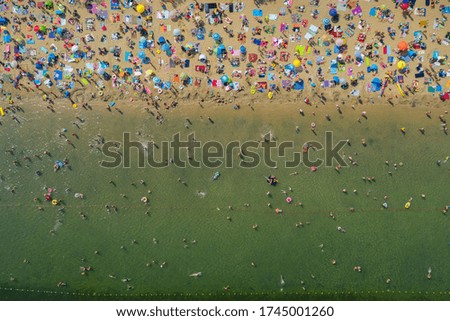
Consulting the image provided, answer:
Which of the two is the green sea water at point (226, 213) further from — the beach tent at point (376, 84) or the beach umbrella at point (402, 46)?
the beach umbrella at point (402, 46)

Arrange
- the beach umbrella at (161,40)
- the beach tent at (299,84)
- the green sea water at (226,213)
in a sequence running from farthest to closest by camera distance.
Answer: the beach umbrella at (161,40)
the beach tent at (299,84)
the green sea water at (226,213)

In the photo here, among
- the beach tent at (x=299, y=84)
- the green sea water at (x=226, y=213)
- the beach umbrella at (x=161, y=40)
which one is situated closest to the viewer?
the green sea water at (x=226, y=213)

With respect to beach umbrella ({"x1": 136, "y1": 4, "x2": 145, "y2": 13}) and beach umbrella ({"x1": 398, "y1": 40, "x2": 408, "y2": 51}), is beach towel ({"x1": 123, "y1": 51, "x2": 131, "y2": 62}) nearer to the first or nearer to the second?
beach umbrella ({"x1": 136, "y1": 4, "x2": 145, "y2": 13})

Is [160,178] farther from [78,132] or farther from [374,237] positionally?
[374,237]

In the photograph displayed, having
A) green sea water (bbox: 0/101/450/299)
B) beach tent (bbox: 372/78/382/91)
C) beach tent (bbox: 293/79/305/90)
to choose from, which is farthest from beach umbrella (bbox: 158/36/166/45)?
beach tent (bbox: 372/78/382/91)

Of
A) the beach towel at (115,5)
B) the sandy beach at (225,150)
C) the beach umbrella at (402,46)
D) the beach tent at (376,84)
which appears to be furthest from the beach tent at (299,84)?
the beach towel at (115,5)

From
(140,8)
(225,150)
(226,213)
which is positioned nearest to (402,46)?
(225,150)

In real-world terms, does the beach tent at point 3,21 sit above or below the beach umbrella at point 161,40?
above

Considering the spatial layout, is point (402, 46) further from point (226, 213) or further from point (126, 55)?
point (126, 55)
